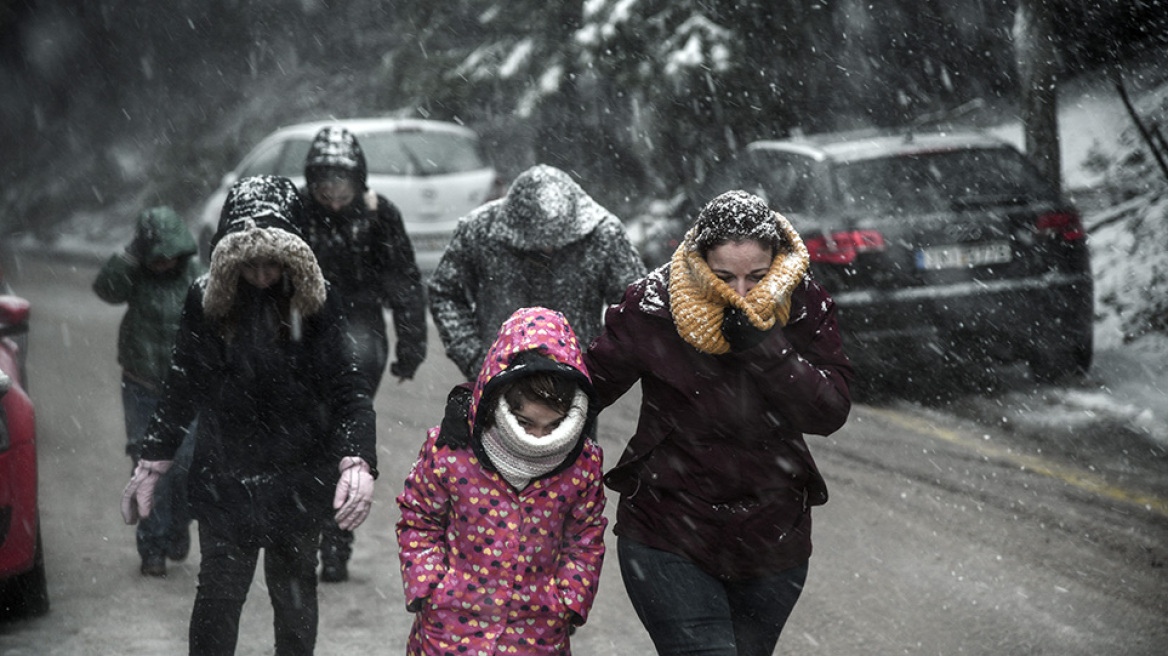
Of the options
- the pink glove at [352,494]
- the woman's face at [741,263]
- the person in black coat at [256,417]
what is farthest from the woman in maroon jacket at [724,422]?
the person in black coat at [256,417]

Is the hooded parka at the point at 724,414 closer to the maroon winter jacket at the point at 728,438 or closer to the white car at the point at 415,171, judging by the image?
the maroon winter jacket at the point at 728,438

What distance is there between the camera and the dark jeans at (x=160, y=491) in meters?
5.70

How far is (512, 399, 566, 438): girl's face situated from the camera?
316 cm

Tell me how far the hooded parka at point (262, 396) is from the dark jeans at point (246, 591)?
6 centimetres

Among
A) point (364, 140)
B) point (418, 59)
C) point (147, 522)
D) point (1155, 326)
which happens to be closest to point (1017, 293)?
point (1155, 326)

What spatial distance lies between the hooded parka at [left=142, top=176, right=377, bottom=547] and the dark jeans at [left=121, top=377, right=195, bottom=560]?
164 centimetres

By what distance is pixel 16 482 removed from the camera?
479 cm

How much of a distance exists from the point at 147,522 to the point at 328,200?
1637 millimetres

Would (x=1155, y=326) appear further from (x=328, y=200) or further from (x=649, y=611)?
(x=649, y=611)

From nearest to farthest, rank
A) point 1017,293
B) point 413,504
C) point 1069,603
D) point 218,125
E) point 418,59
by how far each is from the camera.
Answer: point 413,504 < point 1069,603 < point 1017,293 < point 418,59 < point 218,125

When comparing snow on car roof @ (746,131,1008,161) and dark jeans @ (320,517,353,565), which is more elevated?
snow on car roof @ (746,131,1008,161)

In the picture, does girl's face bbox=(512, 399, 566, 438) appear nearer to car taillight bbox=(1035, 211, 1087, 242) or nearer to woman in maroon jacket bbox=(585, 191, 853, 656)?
woman in maroon jacket bbox=(585, 191, 853, 656)

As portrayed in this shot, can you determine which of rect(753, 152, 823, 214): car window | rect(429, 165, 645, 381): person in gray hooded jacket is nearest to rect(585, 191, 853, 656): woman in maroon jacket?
rect(429, 165, 645, 381): person in gray hooded jacket

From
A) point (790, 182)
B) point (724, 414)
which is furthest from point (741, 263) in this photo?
point (790, 182)
